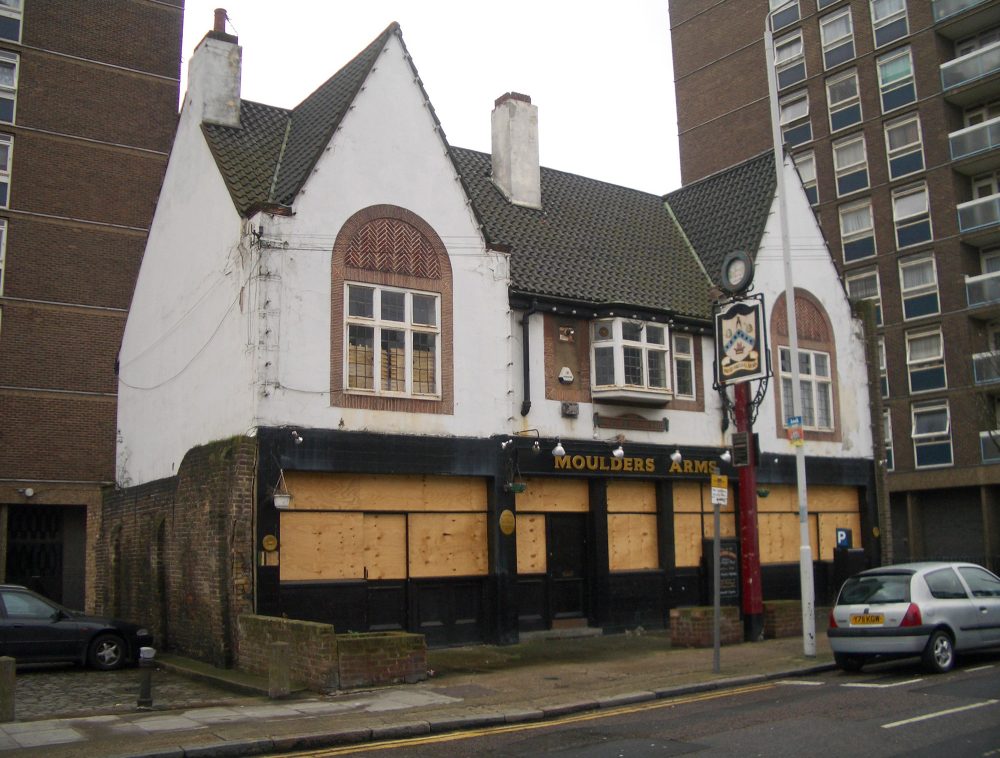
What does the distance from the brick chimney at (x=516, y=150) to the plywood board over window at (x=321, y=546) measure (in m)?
9.93

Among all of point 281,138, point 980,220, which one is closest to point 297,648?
point 281,138

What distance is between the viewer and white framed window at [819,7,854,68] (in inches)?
1711

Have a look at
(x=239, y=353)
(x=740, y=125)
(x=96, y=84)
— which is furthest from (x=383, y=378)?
(x=740, y=125)

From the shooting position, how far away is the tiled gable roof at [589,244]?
21.3m

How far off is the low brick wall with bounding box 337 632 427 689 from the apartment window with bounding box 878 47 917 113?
118ft

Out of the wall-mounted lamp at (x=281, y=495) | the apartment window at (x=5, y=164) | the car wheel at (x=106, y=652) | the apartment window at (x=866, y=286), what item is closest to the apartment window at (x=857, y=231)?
the apartment window at (x=866, y=286)

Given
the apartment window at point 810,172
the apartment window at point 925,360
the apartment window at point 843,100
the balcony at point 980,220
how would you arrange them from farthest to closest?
the apartment window at point 810,172
the apartment window at point 843,100
the apartment window at point 925,360
the balcony at point 980,220

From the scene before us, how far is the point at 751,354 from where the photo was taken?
59.8ft

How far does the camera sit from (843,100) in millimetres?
43438

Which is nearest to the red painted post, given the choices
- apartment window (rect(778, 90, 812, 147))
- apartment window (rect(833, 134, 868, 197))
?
apartment window (rect(833, 134, 868, 197))

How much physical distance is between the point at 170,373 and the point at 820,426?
52.0ft

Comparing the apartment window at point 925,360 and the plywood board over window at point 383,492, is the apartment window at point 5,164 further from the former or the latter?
the apartment window at point 925,360

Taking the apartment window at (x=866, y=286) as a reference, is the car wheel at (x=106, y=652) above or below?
below

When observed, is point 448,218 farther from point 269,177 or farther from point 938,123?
point 938,123
